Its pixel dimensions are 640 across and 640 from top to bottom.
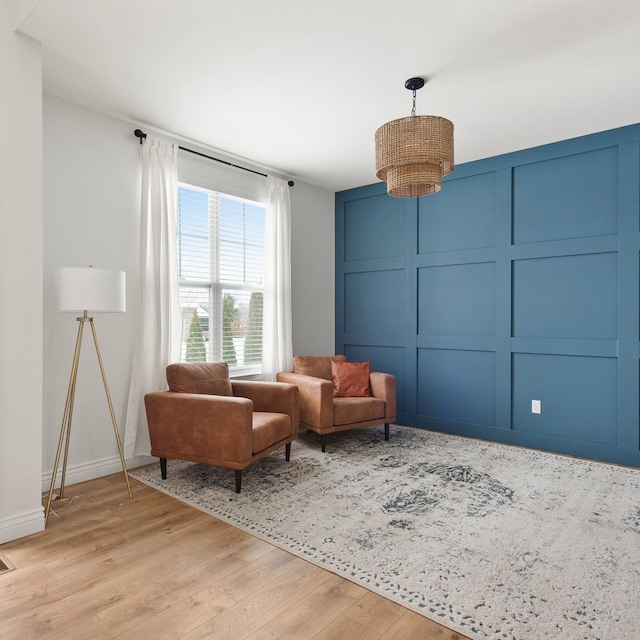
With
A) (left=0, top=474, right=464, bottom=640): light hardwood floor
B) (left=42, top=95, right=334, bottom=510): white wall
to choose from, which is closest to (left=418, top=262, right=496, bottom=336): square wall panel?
(left=42, top=95, right=334, bottom=510): white wall

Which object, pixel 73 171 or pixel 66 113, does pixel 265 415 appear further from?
pixel 66 113

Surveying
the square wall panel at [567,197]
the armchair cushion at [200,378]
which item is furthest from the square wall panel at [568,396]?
the armchair cushion at [200,378]

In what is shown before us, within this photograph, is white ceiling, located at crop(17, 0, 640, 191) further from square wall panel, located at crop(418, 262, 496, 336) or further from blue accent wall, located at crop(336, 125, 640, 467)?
square wall panel, located at crop(418, 262, 496, 336)

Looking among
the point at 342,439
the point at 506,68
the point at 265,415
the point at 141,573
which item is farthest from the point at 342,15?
the point at 342,439

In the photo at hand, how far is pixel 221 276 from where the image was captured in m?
4.24

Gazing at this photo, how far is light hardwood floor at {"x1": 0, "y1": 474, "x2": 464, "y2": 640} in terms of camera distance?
172 cm

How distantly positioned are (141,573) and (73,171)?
2660 mm

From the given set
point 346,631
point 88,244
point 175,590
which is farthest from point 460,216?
point 175,590

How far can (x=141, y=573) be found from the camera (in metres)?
2.10

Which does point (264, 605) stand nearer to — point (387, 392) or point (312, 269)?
point (387, 392)

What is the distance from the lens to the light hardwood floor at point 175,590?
67.7 inches

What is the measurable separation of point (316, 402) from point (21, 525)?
7.18 ft

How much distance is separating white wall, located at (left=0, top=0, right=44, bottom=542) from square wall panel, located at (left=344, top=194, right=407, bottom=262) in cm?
348

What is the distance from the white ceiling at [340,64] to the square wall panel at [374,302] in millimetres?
1708
